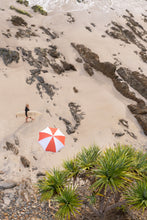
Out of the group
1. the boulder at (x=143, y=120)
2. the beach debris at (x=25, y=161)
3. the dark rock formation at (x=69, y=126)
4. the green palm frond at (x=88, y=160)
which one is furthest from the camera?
the boulder at (x=143, y=120)

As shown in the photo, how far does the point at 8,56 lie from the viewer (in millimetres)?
18641

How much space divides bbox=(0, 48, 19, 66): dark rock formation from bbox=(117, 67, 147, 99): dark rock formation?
13.6m

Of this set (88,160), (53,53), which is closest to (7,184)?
(88,160)

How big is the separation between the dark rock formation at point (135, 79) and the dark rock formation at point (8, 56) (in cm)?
1359

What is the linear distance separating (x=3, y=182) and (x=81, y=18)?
3324cm

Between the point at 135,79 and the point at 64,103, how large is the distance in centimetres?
1024

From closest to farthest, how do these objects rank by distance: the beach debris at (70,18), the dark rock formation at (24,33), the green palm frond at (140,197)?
the green palm frond at (140,197)
the dark rock formation at (24,33)
the beach debris at (70,18)

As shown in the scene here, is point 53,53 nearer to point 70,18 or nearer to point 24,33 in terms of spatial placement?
point 24,33

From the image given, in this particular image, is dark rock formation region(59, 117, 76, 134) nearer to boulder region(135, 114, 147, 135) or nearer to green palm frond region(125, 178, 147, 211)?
boulder region(135, 114, 147, 135)

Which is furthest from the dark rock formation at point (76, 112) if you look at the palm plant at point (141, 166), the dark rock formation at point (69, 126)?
the palm plant at point (141, 166)

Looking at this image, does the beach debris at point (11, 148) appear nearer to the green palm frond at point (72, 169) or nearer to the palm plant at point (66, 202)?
the green palm frond at point (72, 169)

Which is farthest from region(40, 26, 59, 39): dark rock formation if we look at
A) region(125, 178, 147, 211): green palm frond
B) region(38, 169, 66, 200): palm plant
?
region(125, 178, 147, 211): green palm frond

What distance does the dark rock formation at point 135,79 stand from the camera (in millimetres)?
19094

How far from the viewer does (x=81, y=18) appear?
31484 mm
